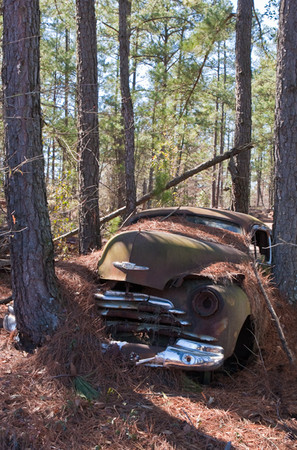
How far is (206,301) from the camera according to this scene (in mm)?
4219

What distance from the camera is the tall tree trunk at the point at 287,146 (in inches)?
240

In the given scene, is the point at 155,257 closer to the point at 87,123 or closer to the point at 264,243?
the point at 264,243

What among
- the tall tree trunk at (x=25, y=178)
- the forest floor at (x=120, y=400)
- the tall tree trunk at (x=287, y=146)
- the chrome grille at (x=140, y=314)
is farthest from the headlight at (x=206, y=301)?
the tall tree trunk at (x=287, y=146)

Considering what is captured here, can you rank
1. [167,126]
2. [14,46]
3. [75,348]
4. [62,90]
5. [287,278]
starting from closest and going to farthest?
[75,348], [14,46], [62,90], [287,278], [167,126]

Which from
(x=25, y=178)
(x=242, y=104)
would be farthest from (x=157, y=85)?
(x=25, y=178)

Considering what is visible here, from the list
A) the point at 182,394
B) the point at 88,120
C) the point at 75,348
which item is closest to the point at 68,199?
the point at 88,120

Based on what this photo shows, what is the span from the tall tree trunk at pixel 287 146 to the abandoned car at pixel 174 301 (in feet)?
3.83

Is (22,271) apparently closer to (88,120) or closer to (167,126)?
(88,120)

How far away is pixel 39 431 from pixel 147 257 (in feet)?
6.97

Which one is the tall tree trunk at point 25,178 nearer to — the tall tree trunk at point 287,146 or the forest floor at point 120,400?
the forest floor at point 120,400

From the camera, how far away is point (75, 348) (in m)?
4.07

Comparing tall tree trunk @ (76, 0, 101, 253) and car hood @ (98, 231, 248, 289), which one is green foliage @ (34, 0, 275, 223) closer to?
tall tree trunk @ (76, 0, 101, 253)

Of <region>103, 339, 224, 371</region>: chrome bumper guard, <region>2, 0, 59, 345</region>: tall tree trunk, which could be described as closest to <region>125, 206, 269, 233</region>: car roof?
<region>2, 0, 59, 345</region>: tall tree trunk

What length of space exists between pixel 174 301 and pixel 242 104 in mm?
7602
